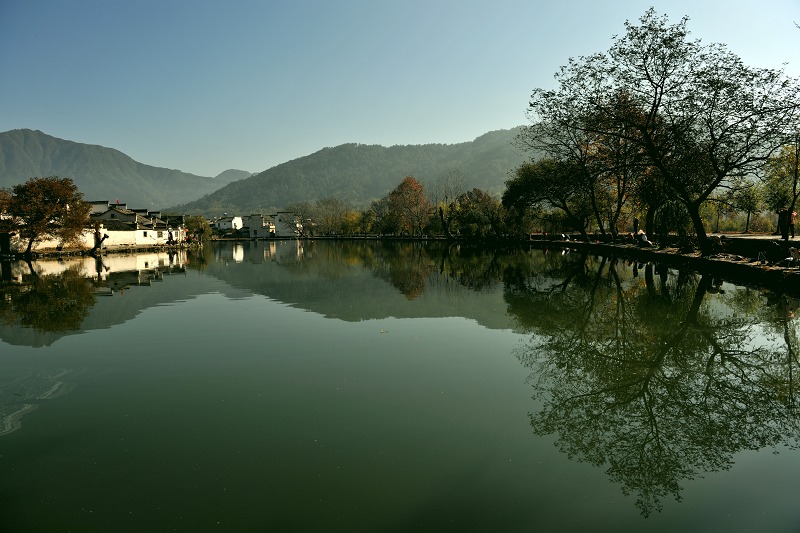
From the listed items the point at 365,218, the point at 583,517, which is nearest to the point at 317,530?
the point at 583,517

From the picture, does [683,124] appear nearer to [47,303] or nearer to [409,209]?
[47,303]

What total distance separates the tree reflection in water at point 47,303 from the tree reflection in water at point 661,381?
13474 mm

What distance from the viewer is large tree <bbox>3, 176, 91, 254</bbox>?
4847 centimetres

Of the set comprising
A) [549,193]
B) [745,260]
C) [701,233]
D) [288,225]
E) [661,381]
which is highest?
[549,193]

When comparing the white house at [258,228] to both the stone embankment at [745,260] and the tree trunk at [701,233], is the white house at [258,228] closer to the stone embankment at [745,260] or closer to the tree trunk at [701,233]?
the stone embankment at [745,260]

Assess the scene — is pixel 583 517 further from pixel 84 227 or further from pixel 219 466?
pixel 84 227

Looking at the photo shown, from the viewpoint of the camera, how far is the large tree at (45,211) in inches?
1908

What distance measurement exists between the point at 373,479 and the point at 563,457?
2315 millimetres

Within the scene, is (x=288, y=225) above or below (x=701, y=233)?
above

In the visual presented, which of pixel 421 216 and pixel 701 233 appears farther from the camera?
pixel 421 216

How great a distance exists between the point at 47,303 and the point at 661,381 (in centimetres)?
2098

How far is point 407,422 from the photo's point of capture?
6.76m

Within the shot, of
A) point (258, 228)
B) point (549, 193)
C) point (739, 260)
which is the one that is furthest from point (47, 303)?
point (258, 228)

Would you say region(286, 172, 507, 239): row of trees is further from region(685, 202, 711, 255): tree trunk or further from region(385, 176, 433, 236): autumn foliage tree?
region(685, 202, 711, 255): tree trunk
